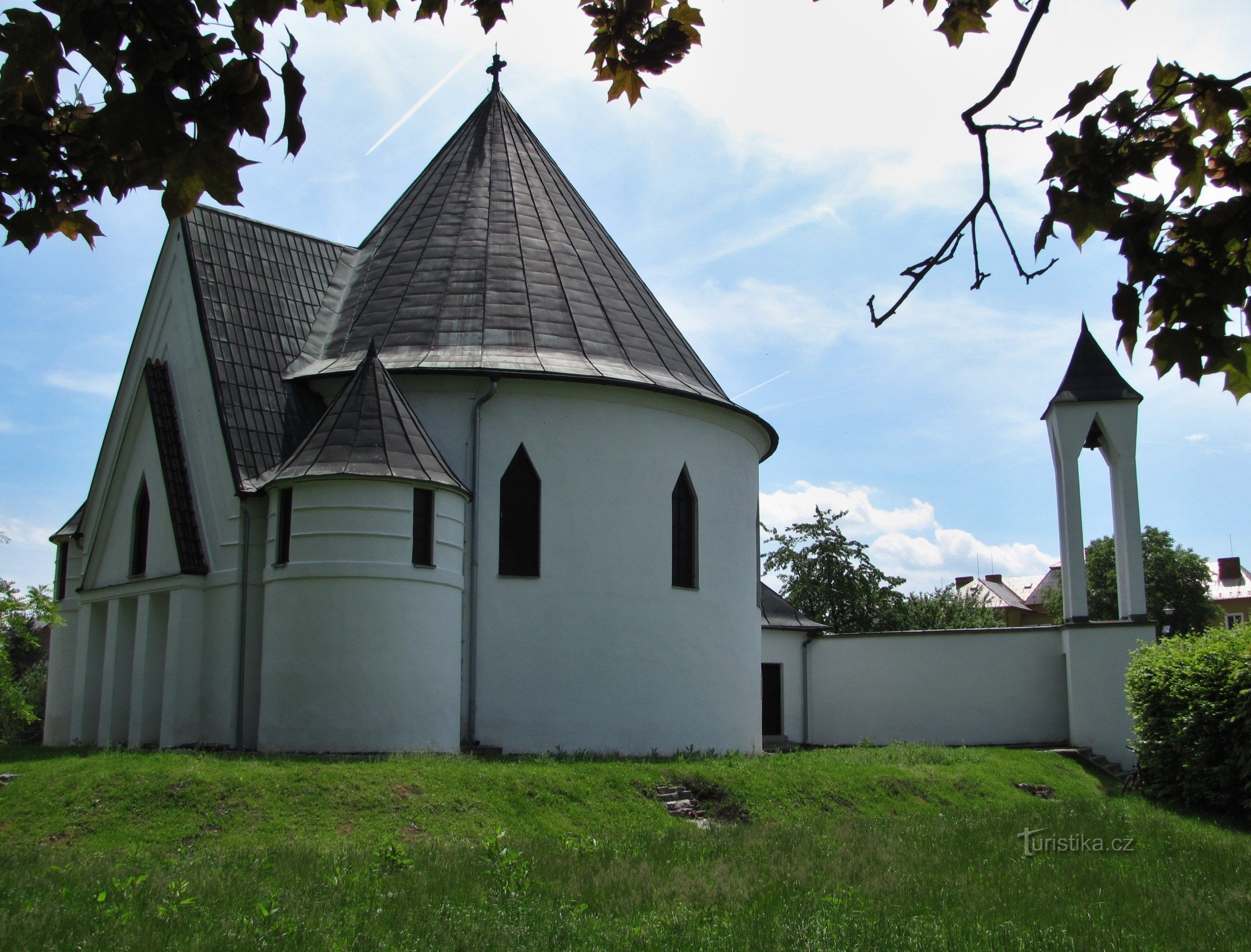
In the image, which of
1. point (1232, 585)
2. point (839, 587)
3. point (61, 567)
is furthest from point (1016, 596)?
point (61, 567)

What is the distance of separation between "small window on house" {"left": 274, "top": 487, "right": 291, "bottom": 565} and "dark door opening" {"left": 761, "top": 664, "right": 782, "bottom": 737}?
14.0 metres

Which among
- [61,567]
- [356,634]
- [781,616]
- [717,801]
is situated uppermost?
[61,567]

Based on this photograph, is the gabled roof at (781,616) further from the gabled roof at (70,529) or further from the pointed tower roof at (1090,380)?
the gabled roof at (70,529)

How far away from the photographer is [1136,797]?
54.3 feet

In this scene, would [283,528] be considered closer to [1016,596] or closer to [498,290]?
[498,290]

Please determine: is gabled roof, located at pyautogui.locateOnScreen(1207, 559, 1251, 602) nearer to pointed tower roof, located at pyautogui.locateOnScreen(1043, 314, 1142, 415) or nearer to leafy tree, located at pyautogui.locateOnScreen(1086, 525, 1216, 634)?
leafy tree, located at pyautogui.locateOnScreen(1086, 525, 1216, 634)

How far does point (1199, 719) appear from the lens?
15055mm

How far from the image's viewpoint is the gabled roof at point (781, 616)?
27766 mm

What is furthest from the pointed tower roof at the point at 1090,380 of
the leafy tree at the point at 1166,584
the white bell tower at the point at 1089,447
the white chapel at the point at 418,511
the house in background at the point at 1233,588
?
the house in background at the point at 1233,588

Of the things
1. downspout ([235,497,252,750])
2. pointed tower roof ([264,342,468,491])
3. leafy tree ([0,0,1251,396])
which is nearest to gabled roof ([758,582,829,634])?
pointed tower roof ([264,342,468,491])

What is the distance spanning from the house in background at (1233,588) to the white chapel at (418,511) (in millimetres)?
73555

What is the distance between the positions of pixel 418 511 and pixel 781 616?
43.3 ft

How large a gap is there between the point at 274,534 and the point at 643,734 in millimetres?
7176

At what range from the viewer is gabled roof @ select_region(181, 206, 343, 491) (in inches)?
764
